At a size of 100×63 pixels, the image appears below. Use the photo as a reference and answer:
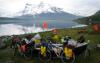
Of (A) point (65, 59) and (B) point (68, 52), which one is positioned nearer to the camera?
(B) point (68, 52)

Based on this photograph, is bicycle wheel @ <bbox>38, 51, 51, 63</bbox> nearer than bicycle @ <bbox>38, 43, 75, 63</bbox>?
No

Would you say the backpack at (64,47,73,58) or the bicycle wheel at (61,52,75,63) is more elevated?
the backpack at (64,47,73,58)

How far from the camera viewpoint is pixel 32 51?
61.1 feet

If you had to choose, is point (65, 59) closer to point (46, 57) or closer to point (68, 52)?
point (68, 52)

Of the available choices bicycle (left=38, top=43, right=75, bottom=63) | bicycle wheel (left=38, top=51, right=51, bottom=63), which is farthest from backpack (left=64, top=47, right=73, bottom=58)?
bicycle wheel (left=38, top=51, right=51, bottom=63)

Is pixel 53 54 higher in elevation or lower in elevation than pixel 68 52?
lower

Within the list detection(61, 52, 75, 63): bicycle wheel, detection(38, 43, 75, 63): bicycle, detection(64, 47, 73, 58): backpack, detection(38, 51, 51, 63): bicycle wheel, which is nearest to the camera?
detection(64, 47, 73, 58): backpack

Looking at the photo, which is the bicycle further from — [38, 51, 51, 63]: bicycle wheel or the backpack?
the backpack

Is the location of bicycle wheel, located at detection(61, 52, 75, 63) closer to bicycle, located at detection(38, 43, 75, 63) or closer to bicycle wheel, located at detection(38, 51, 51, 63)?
bicycle, located at detection(38, 43, 75, 63)

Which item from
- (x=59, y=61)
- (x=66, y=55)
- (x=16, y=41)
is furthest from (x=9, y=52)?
(x=66, y=55)

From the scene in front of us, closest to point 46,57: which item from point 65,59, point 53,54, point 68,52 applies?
point 53,54

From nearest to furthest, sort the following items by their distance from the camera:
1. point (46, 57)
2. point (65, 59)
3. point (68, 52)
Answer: point (68, 52)
point (65, 59)
point (46, 57)

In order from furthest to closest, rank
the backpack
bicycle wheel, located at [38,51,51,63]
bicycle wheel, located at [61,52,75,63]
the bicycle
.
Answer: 1. bicycle wheel, located at [38,51,51,63]
2. the bicycle
3. bicycle wheel, located at [61,52,75,63]
4. the backpack

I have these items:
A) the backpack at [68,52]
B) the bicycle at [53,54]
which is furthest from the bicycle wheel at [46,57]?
the backpack at [68,52]
